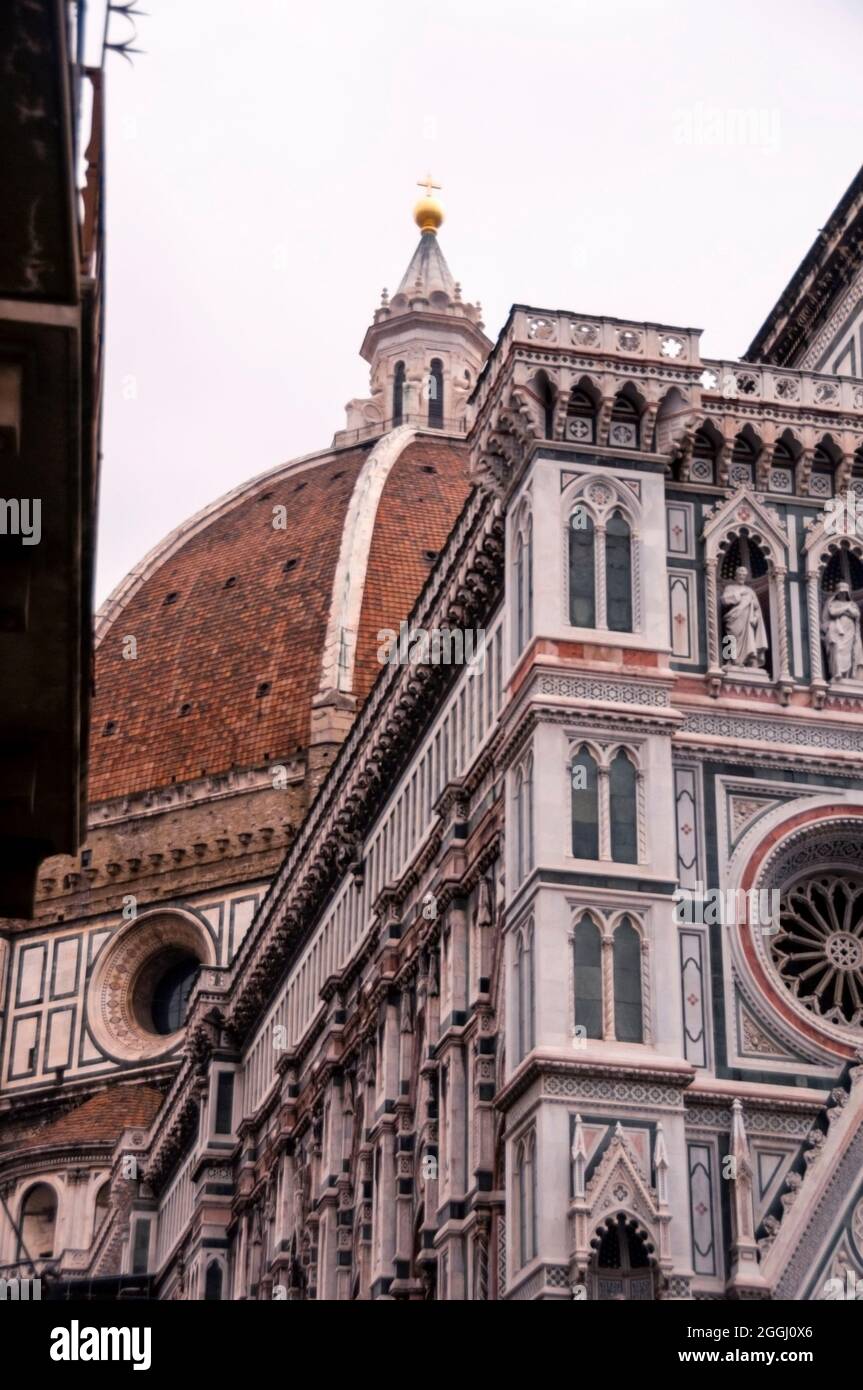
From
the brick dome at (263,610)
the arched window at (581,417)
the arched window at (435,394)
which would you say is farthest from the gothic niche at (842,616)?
A: the arched window at (435,394)

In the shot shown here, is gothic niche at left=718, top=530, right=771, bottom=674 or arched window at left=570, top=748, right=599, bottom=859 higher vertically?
gothic niche at left=718, top=530, right=771, bottom=674

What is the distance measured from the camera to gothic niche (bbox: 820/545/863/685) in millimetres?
29156

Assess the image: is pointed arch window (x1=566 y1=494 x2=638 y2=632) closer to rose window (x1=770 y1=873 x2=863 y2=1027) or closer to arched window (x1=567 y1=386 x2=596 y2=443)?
arched window (x1=567 y1=386 x2=596 y2=443)

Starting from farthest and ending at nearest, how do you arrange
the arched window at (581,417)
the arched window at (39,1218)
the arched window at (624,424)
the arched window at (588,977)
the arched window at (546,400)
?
the arched window at (39,1218) < the arched window at (624,424) < the arched window at (581,417) < the arched window at (546,400) < the arched window at (588,977)

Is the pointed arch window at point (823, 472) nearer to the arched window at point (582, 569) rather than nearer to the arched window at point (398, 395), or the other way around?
the arched window at point (582, 569)

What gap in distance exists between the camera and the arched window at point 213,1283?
4337 centimetres

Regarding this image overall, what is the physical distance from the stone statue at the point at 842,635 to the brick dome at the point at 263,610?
46.0m

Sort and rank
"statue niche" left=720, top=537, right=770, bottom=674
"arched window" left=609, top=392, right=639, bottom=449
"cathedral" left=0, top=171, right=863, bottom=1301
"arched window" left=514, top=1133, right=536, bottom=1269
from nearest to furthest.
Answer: "arched window" left=514, top=1133, right=536, bottom=1269
"cathedral" left=0, top=171, right=863, bottom=1301
"statue niche" left=720, top=537, right=770, bottom=674
"arched window" left=609, top=392, right=639, bottom=449

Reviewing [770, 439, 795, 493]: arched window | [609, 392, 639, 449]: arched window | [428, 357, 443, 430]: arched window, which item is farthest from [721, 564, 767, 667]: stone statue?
[428, 357, 443, 430]: arched window

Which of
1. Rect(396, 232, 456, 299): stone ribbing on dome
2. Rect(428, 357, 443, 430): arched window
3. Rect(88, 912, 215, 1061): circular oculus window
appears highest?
Rect(396, 232, 456, 299): stone ribbing on dome

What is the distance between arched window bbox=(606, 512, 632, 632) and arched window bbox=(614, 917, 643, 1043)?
3.67 metres
